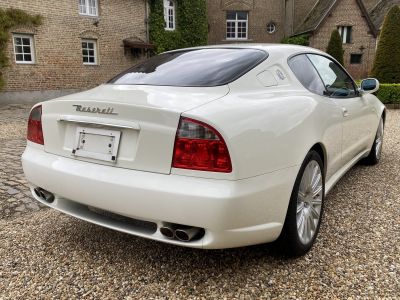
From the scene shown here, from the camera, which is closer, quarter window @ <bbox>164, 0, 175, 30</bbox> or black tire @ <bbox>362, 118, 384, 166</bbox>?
black tire @ <bbox>362, 118, 384, 166</bbox>

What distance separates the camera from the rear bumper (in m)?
1.89

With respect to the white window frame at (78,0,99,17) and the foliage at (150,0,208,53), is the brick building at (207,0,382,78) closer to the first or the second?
the foliage at (150,0,208,53)

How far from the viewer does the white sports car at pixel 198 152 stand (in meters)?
1.92

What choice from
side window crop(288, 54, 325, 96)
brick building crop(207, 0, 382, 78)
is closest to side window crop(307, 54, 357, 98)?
side window crop(288, 54, 325, 96)

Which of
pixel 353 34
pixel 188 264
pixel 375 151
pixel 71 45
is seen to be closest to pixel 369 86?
pixel 375 151

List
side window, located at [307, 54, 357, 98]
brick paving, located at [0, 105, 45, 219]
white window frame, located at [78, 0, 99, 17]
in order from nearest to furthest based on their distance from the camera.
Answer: side window, located at [307, 54, 357, 98]
brick paving, located at [0, 105, 45, 219]
white window frame, located at [78, 0, 99, 17]

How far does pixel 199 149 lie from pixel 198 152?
0.02m

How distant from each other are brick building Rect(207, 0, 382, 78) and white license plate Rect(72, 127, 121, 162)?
83.8 feet

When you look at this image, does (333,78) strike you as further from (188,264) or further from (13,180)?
(13,180)

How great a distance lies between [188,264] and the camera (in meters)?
2.45

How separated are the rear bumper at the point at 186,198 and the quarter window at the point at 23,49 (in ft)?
46.0

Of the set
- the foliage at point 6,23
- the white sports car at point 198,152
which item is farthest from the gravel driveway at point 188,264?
the foliage at point 6,23

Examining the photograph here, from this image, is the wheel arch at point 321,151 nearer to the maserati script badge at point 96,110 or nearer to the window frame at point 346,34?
the maserati script badge at point 96,110

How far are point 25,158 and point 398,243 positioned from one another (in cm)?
281
